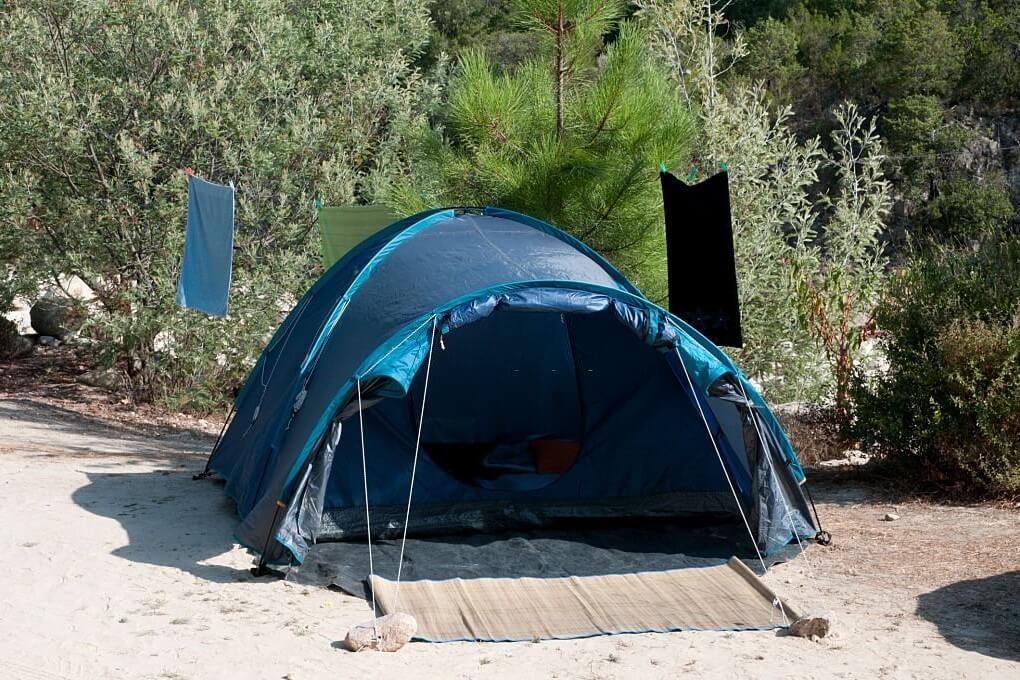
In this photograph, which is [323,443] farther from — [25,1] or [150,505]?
[25,1]

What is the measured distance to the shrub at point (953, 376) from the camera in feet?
22.0

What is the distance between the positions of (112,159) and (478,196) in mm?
4191

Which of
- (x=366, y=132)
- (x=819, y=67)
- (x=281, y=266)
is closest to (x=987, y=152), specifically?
(x=819, y=67)

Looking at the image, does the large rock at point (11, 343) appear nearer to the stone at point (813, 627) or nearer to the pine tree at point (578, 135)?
the pine tree at point (578, 135)

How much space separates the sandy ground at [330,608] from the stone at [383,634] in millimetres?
47

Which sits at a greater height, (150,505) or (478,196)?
(478,196)

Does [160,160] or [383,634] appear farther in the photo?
[160,160]

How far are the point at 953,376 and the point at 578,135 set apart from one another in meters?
3.06

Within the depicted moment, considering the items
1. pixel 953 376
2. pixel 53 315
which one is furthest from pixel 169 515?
pixel 53 315

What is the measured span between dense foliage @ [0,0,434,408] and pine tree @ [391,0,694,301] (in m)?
2.90

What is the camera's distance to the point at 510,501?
654 cm

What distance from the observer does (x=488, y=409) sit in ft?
23.3

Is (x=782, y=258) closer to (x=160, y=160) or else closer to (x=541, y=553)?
(x=541, y=553)

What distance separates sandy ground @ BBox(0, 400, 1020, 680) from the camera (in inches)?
171
